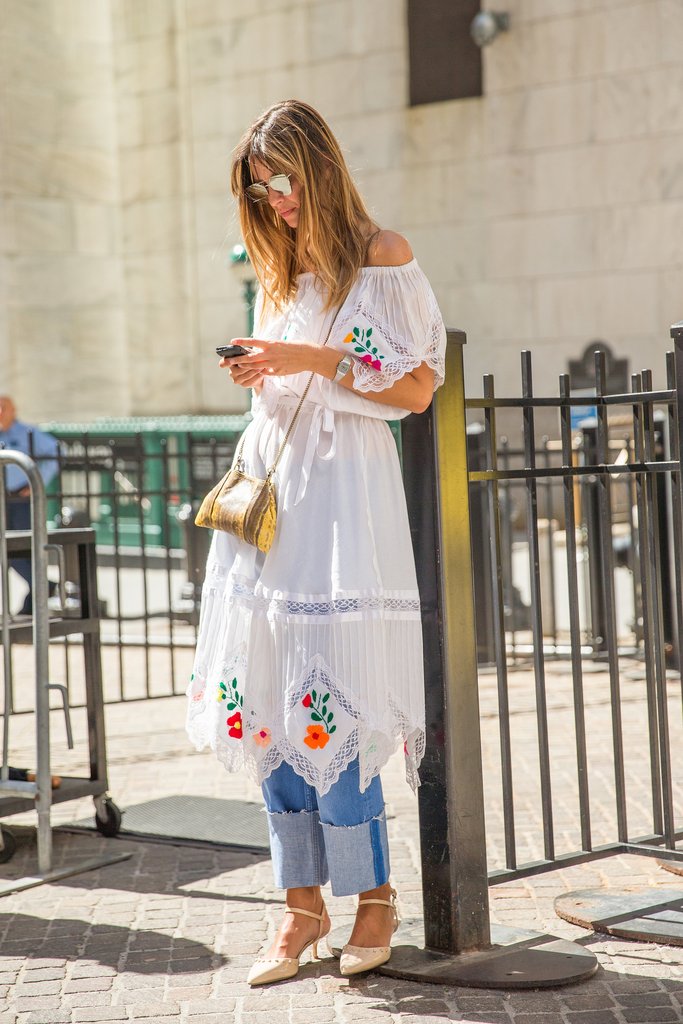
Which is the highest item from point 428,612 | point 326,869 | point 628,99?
point 628,99

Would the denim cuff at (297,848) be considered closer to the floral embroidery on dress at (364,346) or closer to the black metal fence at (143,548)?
the floral embroidery on dress at (364,346)

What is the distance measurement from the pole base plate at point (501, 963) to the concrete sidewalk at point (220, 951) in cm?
3

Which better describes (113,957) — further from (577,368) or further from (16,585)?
(577,368)

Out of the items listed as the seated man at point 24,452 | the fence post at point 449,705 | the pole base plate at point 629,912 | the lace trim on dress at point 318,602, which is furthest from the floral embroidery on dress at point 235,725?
the seated man at point 24,452

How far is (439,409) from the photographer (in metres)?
3.49

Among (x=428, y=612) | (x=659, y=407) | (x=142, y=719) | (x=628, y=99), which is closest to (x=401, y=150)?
(x=628, y=99)

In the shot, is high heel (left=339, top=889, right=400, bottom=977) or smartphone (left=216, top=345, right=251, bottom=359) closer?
smartphone (left=216, top=345, right=251, bottom=359)

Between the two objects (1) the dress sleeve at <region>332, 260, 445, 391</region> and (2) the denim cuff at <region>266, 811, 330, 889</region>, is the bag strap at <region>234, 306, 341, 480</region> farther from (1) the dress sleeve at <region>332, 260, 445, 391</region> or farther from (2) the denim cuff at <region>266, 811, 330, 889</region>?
(2) the denim cuff at <region>266, 811, 330, 889</region>

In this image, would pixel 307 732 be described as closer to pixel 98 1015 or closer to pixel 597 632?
pixel 98 1015

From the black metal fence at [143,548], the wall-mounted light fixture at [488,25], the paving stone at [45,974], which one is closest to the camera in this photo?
the paving stone at [45,974]

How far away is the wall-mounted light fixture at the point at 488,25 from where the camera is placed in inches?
573

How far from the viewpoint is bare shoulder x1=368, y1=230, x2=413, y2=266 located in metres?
3.36

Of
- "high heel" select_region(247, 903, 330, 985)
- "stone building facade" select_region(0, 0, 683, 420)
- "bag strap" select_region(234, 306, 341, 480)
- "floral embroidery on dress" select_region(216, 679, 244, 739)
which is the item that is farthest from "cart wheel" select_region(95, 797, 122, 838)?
"stone building facade" select_region(0, 0, 683, 420)

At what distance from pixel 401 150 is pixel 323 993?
1335 centimetres
